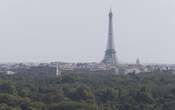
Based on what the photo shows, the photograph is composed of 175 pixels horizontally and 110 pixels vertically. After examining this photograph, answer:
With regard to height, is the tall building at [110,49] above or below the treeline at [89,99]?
above

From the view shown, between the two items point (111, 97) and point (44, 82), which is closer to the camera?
point (111, 97)

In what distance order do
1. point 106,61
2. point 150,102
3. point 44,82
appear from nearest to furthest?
point 150,102 < point 44,82 < point 106,61

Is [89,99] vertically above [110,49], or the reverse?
[110,49]

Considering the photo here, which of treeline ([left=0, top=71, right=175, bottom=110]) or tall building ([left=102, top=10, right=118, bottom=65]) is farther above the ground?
tall building ([left=102, top=10, right=118, bottom=65])

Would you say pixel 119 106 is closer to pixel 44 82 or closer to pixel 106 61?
pixel 44 82

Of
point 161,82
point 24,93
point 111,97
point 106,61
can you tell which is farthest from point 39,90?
point 106,61

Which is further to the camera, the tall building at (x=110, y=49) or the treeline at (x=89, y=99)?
the tall building at (x=110, y=49)

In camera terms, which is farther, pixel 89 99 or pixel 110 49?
pixel 110 49

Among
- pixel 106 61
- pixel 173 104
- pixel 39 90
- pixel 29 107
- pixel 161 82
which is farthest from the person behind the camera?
pixel 106 61

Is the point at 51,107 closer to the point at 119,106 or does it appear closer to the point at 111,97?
the point at 119,106

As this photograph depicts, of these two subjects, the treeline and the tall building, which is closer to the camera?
the treeline
